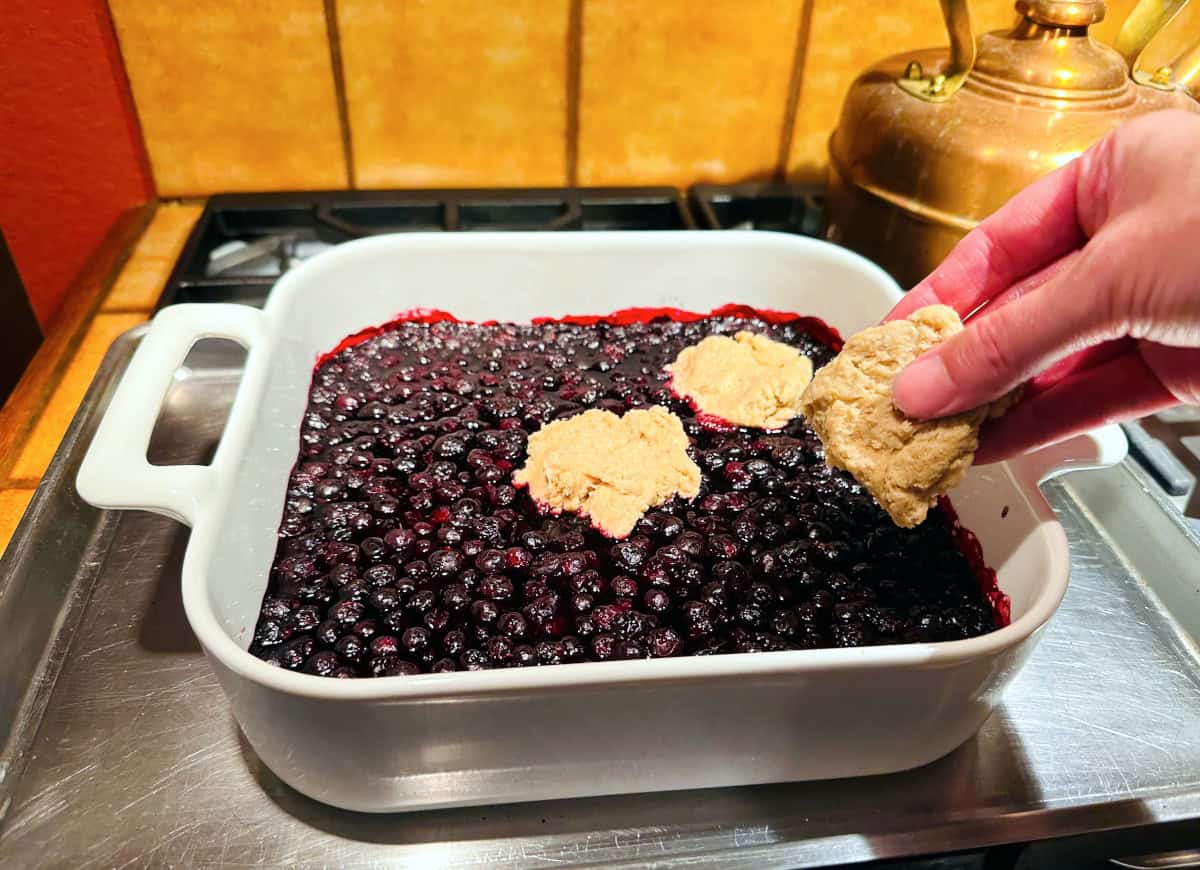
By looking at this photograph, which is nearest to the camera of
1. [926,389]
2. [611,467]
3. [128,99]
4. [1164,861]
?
[926,389]

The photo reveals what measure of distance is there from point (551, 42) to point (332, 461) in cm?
79

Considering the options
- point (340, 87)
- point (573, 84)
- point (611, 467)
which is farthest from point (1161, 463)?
point (340, 87)

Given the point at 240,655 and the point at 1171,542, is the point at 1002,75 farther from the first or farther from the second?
the point at 240,655

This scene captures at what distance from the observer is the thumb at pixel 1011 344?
57cm

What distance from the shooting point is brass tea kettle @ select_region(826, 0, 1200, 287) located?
1065mm

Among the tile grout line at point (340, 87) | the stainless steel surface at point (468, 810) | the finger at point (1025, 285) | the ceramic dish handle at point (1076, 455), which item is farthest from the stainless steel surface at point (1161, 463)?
the tile grout line at point (340, 87)

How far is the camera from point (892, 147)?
3.75 feet

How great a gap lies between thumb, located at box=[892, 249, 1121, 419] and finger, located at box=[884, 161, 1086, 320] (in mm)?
179

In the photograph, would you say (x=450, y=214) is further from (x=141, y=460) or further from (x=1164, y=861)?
(x=1164, y=861)

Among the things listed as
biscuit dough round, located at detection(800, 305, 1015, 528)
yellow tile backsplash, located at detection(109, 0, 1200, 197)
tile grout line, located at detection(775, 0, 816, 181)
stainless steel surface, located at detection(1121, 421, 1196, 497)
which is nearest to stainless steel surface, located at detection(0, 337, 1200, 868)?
stainless steel surface, located at detection(1121, 421, 1196, 497)

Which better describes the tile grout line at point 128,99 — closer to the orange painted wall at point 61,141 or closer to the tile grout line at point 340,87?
the orange painted wall at point 61,141

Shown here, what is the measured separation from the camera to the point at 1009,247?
2.69ft

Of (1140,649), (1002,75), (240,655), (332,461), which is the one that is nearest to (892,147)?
(1002,75)

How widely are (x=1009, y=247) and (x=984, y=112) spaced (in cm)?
37
